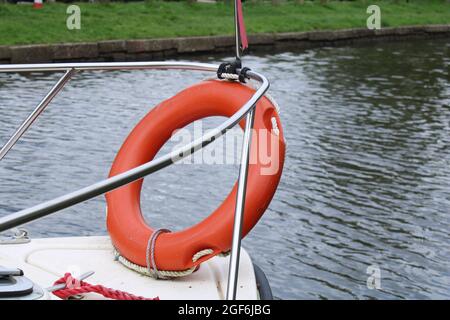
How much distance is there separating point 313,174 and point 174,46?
269 inches

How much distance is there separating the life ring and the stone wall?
8.03 meters

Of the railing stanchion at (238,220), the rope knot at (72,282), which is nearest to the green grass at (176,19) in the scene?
the rope knot at (72,282)

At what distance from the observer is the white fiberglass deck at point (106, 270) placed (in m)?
3.76

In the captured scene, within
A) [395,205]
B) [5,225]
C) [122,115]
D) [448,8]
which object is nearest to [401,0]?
[448,8]

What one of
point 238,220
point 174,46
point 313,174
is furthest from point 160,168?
point 174,46

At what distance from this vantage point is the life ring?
3.88 m

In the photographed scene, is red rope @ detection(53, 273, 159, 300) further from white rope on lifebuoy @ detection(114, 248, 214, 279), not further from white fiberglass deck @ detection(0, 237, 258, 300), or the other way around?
white rope on lifebuoy @ detection(114, 248, 214, 279)

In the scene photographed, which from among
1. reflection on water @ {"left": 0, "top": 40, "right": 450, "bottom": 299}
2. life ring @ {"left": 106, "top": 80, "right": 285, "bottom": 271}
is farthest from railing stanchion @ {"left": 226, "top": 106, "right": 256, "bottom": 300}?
reflection on water @ {"left": 0, "top": 40, "right": 450, "bottom": 299}

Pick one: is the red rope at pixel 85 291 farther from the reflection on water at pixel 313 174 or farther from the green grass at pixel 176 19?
the green grass at pixel 176 19

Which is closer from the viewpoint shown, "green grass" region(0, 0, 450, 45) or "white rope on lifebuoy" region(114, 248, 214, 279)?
"white rope on lifebuoy" region(114, 248, 214, 279)

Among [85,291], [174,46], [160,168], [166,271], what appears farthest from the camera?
[174,46]

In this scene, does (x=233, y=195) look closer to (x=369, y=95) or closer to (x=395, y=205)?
(x=395, y=205)

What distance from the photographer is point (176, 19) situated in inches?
622

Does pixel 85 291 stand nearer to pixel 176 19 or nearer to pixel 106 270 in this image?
pixel 106 270
